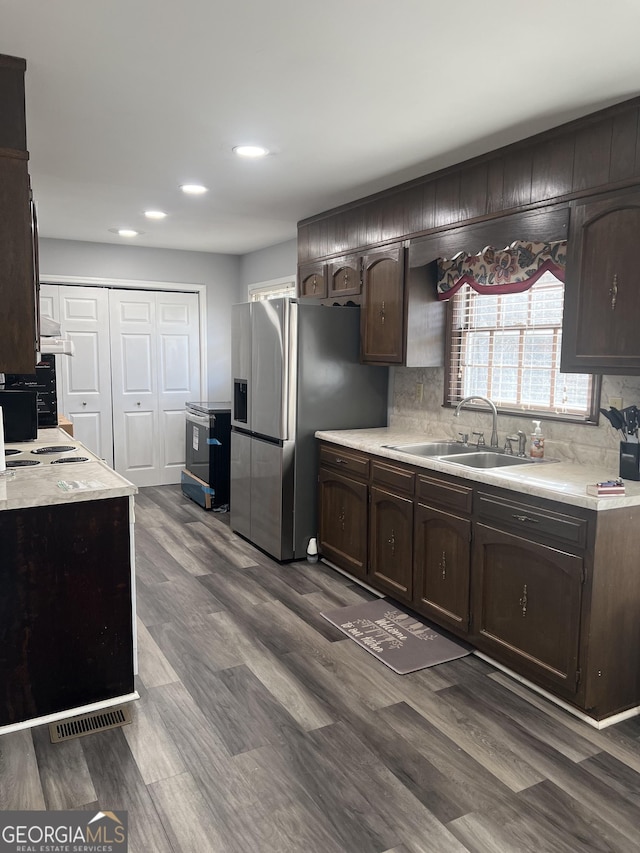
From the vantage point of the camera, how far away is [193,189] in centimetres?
398

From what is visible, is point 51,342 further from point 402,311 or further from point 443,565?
point 443,565

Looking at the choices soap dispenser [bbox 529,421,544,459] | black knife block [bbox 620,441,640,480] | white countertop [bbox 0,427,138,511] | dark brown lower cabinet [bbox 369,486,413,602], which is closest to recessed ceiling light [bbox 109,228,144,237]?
white countertop [bbox 0,427,138,511]

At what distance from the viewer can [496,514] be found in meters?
2.80

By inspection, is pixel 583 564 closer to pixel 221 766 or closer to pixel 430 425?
pixel 221 766

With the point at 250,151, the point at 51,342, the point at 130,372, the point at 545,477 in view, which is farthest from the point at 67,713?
the point at 130,372

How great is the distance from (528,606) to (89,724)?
1.84 metres

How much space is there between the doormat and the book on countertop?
1104mm

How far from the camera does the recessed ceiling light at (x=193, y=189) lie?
3.90 meters

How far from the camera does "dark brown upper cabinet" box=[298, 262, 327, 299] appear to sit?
466 centimetres

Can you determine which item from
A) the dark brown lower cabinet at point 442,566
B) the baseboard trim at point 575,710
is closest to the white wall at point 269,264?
the dark brown lower cabinet at point 442,566

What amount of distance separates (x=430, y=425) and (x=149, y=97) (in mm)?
2524

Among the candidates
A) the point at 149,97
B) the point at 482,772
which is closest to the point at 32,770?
the point at 482,772

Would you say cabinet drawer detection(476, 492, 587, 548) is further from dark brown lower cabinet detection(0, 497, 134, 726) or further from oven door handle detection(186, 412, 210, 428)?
oven door handle detection(186, 412, 210, 428)

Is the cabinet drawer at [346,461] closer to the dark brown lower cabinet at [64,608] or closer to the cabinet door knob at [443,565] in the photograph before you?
the cabinet door knob at [443,565]
